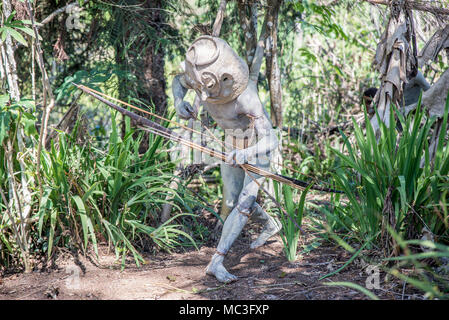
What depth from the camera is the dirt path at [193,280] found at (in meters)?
2.50

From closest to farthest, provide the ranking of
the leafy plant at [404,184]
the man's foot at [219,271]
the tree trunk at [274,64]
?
the leafy plant at [404,184]
the man's foot at [219,271]
the tree trunk at [274,64]

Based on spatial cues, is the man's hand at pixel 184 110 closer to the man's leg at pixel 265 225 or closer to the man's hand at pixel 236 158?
the man's hand at pixel 236 158

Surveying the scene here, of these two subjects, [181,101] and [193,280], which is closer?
[193,280]

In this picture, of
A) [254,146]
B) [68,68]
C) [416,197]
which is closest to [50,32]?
[68,68]

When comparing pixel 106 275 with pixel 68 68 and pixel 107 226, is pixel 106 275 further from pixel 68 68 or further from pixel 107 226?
pixel 68 68

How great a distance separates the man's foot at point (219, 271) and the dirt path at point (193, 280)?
4cm

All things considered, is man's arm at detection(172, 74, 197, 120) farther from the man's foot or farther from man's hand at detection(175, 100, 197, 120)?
the man's foot

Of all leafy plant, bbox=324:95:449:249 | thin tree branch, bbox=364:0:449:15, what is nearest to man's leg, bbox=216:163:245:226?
leafy plant, bbox=324:95:449:249

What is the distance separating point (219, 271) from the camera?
272 cm

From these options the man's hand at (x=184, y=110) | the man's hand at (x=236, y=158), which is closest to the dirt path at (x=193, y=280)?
the man's hand at (x=236, y=158)

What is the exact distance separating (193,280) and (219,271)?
186 millimetres

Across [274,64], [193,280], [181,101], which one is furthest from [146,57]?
[193,280]

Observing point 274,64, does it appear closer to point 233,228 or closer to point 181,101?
point 181,101

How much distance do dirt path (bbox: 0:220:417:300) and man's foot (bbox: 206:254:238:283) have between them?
0.04 metres
